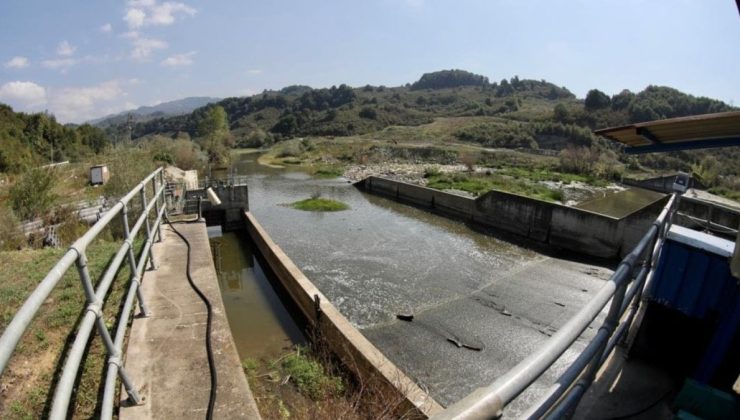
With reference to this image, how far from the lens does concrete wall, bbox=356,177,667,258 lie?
15.3 m

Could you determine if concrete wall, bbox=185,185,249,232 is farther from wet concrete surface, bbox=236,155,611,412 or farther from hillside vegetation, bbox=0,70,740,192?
hillside vegetation, bbox=0,70,740,192

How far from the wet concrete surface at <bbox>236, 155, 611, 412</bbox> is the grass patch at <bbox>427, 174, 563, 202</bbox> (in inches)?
261

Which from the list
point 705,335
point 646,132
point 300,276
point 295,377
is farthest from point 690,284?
point 300,276

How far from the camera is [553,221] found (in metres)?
17.6

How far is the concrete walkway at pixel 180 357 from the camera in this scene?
3.36 metres

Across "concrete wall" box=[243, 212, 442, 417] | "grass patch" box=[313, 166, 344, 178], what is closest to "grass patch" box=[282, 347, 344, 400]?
"concrete wall" box=[243, 212, 442, 417]

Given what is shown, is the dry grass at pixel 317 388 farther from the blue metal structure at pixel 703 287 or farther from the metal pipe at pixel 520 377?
the metal pipe at pixel 520 377

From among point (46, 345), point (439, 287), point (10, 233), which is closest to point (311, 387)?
point (46, 345)

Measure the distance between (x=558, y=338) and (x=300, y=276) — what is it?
953 cm

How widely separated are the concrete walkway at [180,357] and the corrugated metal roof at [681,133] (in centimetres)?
419

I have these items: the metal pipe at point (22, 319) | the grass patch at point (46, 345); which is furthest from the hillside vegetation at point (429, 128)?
the metal pipe at point (22, 319)

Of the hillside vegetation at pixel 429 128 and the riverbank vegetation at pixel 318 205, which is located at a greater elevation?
the hillside vegetation at pixel 429 128

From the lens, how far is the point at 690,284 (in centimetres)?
310

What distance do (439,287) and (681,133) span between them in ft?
31.9
